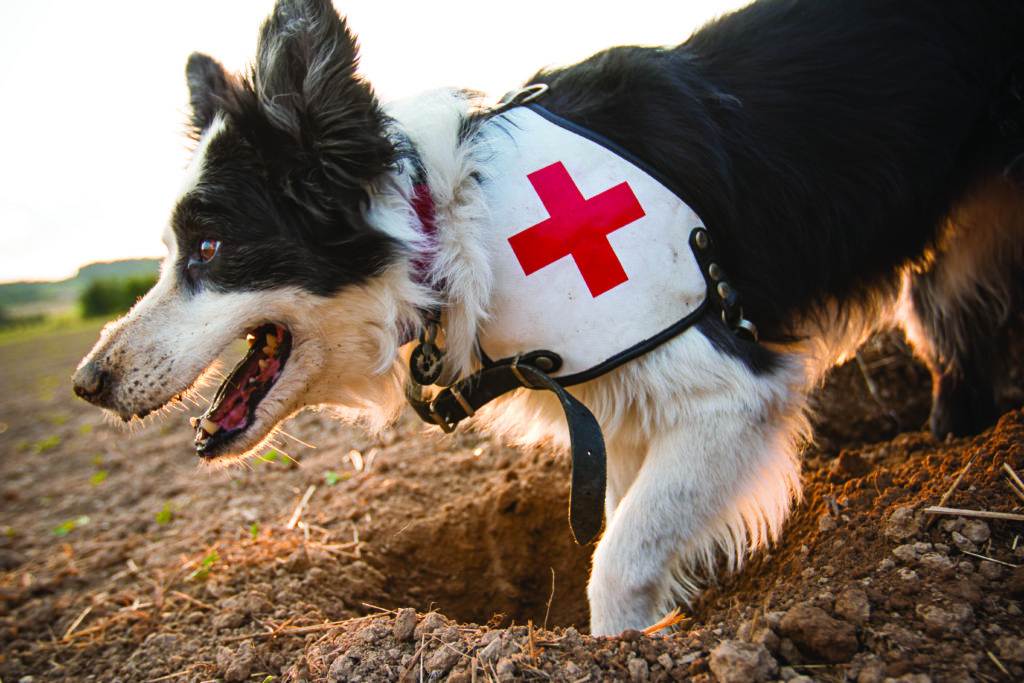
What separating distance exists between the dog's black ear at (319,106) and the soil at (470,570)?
1.16m

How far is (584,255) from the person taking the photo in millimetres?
1878

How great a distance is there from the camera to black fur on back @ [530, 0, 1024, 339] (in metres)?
2.02

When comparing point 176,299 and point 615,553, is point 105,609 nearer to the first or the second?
point 176,299

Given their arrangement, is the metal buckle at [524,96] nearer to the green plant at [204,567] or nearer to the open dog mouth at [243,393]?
the open dog mouth at [243,393]

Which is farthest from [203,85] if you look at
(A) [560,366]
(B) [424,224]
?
(A) [560,366]

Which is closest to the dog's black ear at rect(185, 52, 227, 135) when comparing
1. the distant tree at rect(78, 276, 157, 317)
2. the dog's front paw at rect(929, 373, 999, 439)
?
the dog's front paw at rect(929, 373, 999, 439)

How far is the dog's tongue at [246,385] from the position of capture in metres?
2.05

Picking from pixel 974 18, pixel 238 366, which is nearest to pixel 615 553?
pixel 238 366

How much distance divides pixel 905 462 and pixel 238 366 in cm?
242

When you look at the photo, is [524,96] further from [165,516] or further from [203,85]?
[165,516]

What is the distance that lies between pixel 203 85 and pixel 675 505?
6.59 ft

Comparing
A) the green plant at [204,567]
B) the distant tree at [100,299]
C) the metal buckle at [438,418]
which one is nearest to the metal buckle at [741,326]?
the metal buckle at [438,418]

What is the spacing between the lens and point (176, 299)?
202 cm

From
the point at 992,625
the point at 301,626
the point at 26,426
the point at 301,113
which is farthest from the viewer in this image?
the point at 26,426
